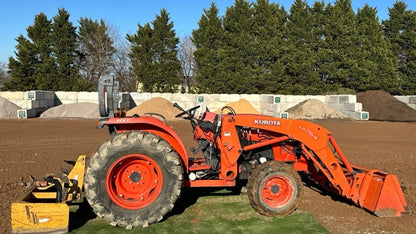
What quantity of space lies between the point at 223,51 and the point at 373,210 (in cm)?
1937

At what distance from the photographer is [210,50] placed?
76.3 ft

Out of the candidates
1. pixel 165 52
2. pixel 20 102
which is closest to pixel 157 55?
pixel 165 52

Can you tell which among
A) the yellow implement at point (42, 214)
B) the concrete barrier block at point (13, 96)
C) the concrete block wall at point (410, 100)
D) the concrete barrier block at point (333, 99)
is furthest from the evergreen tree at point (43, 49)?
the concrete block wall at point (410, 100)

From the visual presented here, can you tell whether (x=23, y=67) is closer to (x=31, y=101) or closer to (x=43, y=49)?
(x=43, y=49)

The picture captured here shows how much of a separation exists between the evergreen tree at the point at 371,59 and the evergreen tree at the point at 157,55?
12336 mm

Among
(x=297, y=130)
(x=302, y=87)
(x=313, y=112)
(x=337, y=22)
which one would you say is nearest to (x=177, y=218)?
(x=297, y=130)

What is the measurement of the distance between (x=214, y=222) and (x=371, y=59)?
24046 mm

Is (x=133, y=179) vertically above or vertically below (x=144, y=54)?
below

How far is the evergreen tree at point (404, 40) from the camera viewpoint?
2605 centimetres

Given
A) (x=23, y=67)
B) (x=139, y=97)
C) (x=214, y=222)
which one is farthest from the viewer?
(x=23, y=67)

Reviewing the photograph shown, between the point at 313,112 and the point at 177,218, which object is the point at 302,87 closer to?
the point at 313,112

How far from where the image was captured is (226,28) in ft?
78.1

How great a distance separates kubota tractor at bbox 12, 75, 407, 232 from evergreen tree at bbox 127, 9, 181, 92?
18.8 meters

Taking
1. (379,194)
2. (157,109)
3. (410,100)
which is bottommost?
(379,194)
